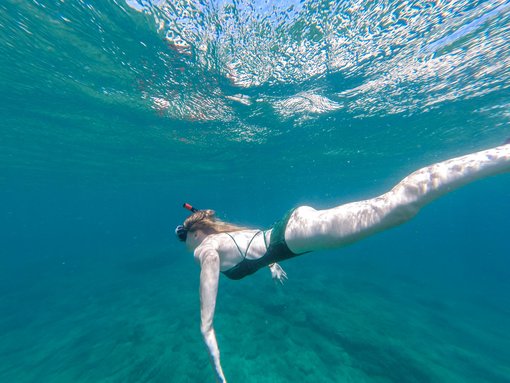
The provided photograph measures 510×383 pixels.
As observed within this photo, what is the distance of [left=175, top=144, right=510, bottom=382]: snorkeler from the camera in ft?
7.72

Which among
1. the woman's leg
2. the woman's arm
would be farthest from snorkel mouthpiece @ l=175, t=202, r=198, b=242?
the woman's leg

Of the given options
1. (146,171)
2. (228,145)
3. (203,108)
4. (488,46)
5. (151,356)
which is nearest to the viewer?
(151,356)

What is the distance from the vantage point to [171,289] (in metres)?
17.0

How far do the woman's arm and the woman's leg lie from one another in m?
1.07

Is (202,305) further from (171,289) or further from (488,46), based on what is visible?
(171,289)

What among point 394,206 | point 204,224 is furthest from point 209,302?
point 394,206

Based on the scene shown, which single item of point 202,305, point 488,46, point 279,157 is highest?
point 279,157

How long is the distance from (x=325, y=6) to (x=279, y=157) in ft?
64.7

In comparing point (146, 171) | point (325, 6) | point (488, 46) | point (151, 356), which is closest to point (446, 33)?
point (488, 46)

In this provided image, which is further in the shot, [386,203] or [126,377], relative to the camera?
[126,377]

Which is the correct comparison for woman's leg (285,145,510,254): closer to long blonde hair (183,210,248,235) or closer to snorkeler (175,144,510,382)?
snorkeler (175,144,510,382)

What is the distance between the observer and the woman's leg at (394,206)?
2328mm

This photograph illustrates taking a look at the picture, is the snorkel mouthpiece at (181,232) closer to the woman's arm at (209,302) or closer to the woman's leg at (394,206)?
the woman's arm at (209,302)

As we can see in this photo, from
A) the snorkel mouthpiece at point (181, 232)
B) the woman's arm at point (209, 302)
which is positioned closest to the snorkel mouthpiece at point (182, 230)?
the snorkel mouthpiece at point (181, 232)
